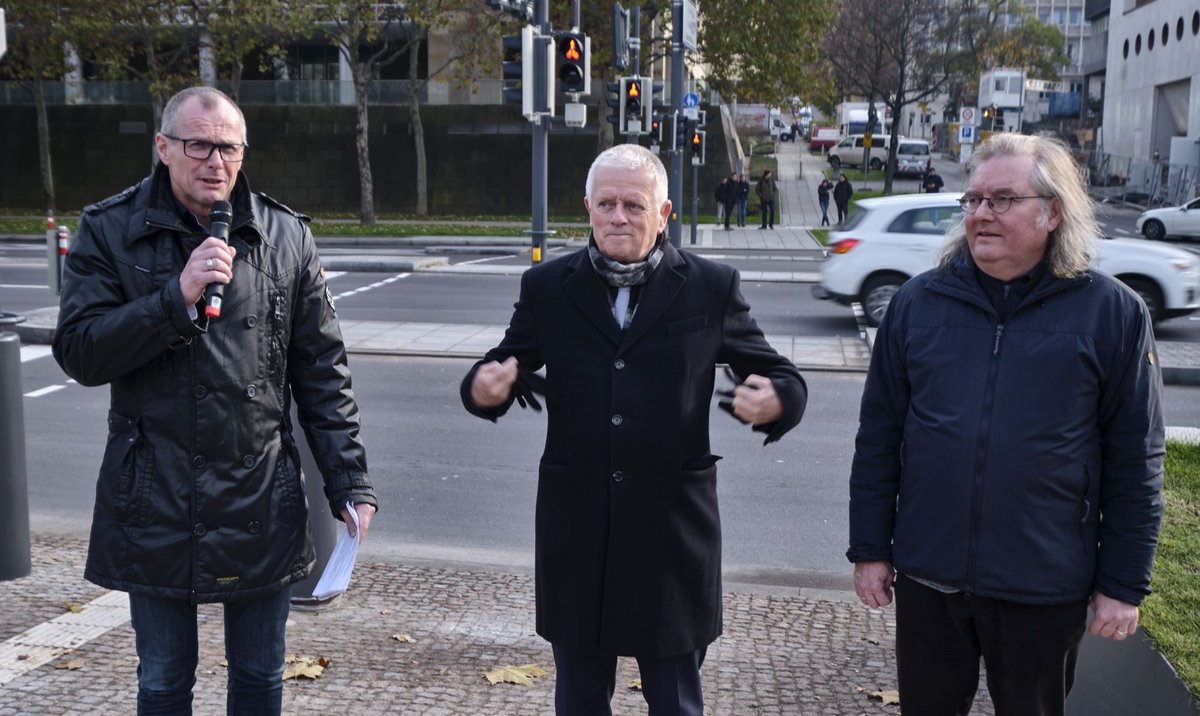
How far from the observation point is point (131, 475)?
126 inches

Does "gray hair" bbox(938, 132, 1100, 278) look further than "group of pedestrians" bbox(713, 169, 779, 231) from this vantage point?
No

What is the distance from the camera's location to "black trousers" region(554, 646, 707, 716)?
3.36 m

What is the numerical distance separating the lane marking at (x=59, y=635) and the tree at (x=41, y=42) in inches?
1353

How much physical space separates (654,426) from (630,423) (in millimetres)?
64

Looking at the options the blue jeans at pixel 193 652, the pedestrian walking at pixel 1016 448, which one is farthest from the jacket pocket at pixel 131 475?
the pedestrian walking at pixel 1016 448

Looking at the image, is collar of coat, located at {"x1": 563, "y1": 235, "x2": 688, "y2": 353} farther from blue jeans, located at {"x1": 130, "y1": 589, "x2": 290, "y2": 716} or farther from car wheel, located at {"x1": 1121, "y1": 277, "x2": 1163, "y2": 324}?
car wheel, located at {"x1": 1121, "y1": 277, "x2": 1163, "y2": 324}

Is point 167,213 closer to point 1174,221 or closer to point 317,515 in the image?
point 317,515

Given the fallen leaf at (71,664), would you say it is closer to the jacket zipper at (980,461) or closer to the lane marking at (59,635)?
the lane marking at (59,635)

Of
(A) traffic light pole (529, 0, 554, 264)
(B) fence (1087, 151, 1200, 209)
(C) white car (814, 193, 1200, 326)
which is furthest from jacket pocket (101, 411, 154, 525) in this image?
A: (B) fence (1087, 151, 1200, 209)

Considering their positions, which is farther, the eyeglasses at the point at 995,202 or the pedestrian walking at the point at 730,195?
the pedestrian walking at the point at 730,195

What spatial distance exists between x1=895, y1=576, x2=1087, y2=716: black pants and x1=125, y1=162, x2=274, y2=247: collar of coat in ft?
6.41

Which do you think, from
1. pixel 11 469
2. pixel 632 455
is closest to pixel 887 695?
pixel 632 455

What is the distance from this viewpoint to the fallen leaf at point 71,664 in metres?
4.63

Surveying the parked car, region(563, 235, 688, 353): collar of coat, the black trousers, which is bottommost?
the black trousers
